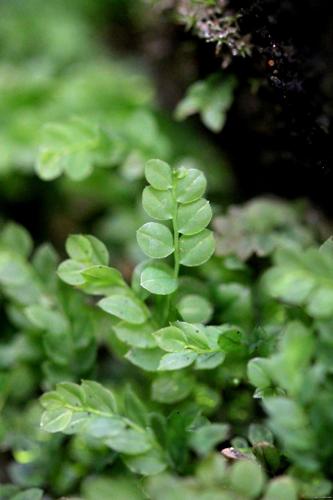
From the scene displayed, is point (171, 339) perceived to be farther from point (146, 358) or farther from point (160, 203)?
point (160, 203)

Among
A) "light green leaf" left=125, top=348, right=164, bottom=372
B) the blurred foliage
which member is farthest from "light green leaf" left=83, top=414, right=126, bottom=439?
the blurred foliage

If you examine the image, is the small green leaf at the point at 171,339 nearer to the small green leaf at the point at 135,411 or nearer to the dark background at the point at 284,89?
the small green leaf at the point at 135,411

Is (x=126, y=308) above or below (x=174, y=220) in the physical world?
below

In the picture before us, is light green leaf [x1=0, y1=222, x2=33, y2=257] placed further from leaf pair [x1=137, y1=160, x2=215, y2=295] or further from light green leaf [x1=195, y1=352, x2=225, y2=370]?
light green leaf [x1=195, y1=352, x2=225, y2=370]

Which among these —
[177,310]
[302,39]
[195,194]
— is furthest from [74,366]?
[302,39]

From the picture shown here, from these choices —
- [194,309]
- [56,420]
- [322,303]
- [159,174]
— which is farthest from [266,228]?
[56,420]
